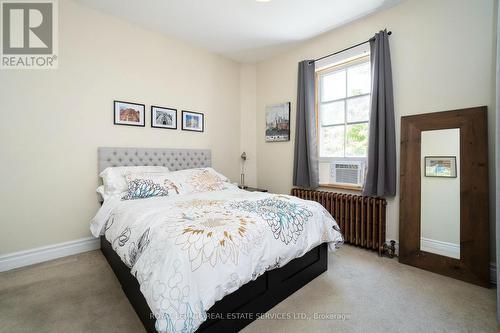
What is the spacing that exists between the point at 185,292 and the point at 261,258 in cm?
55

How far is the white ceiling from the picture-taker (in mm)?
2641

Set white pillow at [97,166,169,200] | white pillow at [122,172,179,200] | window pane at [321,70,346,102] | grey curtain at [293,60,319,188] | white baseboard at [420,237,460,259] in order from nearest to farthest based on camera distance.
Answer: white baseboard at [420,237,460,259] → white pillow at [122,172,179,200] → white pillow at [97,166,169,200] → window pane at [321,70,346,102] → grey curtain at [293,60,319,188]

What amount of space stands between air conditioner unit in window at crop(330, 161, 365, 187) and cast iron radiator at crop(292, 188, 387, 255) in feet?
0.73

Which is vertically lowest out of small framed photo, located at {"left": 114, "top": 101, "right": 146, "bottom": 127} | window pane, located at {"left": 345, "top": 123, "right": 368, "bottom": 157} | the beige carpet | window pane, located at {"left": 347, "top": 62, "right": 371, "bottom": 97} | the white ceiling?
the beige carpet

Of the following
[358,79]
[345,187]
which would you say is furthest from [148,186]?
[358,79]

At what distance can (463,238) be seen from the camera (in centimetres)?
216

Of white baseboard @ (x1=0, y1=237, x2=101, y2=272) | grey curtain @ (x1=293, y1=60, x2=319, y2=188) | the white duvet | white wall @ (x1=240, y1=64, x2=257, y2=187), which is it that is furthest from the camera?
white wall @ (x1=240, y1=64, x2=257, y2=187)

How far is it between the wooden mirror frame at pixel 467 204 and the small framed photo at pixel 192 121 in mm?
3042

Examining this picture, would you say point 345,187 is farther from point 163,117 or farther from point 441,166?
point 163,117

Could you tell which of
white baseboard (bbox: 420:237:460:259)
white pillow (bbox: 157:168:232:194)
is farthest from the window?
white pillow (bbox: 157:168:232:194)

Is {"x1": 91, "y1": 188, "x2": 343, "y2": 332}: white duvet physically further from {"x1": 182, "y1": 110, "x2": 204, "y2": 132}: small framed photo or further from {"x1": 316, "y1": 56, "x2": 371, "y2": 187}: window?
{"x1": 182, "y1": 110, "x2": 204, "y2": 132}: small framed photo

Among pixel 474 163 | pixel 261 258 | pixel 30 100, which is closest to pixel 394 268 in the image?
pixel 474 163

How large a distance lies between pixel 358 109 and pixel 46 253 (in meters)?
4.27

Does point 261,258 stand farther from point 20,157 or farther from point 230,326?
point 20,157
